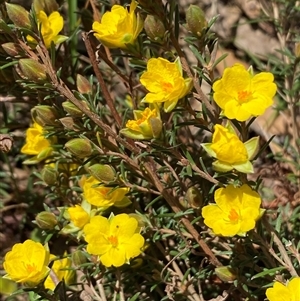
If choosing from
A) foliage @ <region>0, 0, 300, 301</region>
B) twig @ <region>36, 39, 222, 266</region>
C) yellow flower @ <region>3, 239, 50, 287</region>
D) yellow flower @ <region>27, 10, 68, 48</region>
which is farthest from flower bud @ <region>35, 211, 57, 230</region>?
yellow flower @ <region>27, 10, 68, 48</region>

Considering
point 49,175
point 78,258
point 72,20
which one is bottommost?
point 78,258

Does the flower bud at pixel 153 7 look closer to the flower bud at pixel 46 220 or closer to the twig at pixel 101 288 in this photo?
the flower bud at pixel 46 220

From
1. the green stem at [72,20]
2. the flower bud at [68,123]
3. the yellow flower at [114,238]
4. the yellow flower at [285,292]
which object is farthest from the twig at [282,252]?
the green stem at [72,20]

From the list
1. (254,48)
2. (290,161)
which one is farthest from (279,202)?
(254,48)

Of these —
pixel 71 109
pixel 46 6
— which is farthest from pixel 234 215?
pixel 46 6

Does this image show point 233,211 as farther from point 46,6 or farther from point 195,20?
point 46,6

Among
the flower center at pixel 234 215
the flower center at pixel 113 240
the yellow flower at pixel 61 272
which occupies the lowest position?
the yellow flower at pixel 61 272

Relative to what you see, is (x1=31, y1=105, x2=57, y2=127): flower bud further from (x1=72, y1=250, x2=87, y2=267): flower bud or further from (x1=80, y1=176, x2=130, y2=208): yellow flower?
(x1=72, y1=250, x2=87, y2=267): flower bud
